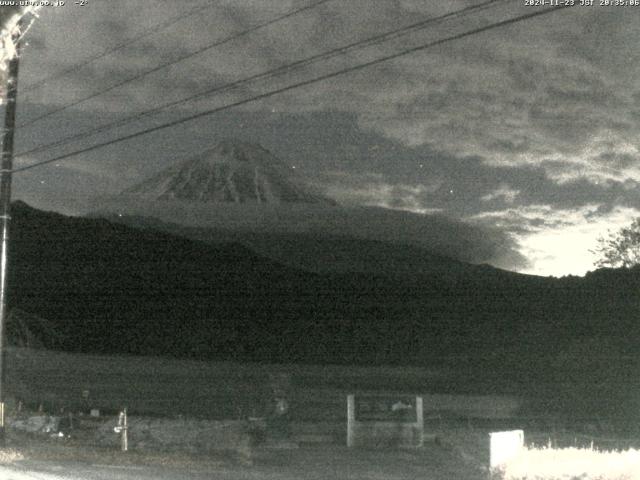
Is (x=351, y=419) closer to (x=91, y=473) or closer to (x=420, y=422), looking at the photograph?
(x=420, y=422)

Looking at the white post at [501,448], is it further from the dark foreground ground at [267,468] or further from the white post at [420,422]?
the white post at [420,422]

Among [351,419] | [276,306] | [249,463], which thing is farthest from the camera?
[276,306]

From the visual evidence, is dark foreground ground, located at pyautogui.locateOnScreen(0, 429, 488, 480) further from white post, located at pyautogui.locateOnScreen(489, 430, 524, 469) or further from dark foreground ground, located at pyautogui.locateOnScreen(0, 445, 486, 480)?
white post, located at pyautogui.locateOnScreen(489, 430, 524, 469)

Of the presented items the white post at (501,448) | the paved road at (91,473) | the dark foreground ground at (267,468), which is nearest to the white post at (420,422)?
the dark foreground ground at (267,468)

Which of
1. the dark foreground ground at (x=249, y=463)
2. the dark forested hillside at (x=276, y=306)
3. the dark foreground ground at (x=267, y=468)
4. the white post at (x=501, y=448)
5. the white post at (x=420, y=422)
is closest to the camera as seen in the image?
the white post at (x=501, y=448)

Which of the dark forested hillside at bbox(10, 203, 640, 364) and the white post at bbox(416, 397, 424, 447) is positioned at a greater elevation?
the dark forested hillside at bbox(10, 203, 640, 364)

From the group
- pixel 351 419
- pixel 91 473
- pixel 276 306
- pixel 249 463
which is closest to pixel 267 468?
pixel 249 463

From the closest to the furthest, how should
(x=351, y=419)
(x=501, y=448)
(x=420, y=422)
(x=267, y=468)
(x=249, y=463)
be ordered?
(x=501, y=448), (x=267, y=468), (x=249, y=463), (x=351, y=419), (x=420, y=422)

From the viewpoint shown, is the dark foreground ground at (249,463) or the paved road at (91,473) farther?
the dark foreground ground at (249,463)

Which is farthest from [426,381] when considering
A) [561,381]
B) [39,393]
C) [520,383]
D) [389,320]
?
[389,320]

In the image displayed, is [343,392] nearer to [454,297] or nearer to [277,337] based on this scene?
[277,337]

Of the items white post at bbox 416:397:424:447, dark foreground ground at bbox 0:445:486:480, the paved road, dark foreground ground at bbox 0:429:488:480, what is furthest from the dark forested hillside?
the paved road
